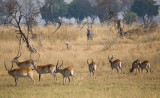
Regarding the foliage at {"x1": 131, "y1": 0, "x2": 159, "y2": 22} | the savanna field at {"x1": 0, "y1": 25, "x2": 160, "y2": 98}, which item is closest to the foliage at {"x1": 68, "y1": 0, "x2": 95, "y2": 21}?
the foliage at {"x1": 131, "y1": 0, "x2": 159, "y2": 22}

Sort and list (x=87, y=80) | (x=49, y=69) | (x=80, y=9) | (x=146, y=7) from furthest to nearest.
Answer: (x=80, y=9) < (x=146, y=7) < (x=49, y=69) < (x=87, y=80)

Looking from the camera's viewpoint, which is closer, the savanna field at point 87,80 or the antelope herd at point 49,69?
the savanna field at point 87,80

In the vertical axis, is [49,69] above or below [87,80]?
above

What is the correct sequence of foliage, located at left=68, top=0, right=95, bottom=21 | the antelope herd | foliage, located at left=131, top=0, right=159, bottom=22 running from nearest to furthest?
the antelope herd < foliage, located at left=131, top=0, right=159, bottom=22 < foliage, located at left=68, top=0, right=95, bottom=21

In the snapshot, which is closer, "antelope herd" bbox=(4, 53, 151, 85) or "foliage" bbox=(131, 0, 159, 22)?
"antelope herd" bbox=(4, 53, 151, 85)

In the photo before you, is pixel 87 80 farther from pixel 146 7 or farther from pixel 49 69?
pixel 146 7

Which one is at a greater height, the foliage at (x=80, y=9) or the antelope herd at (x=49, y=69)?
the foliage at (x=80, y=9)

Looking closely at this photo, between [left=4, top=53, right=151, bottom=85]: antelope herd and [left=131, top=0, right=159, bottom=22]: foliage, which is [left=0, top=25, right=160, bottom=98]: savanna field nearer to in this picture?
[left=4, top=53, right=151, bottom=85]: antelope herd

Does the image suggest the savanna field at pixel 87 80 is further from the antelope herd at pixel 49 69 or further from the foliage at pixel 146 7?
the foliage at pixel 146 7

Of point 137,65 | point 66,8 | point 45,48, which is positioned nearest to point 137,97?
point 137,65

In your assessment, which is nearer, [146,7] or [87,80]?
[87,80]

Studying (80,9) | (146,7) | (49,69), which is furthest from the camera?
(80,9)

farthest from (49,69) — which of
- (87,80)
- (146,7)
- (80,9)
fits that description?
(80,9)

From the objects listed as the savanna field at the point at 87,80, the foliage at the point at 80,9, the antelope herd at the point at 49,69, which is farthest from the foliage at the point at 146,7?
the antelope herd at the point at 49,69
